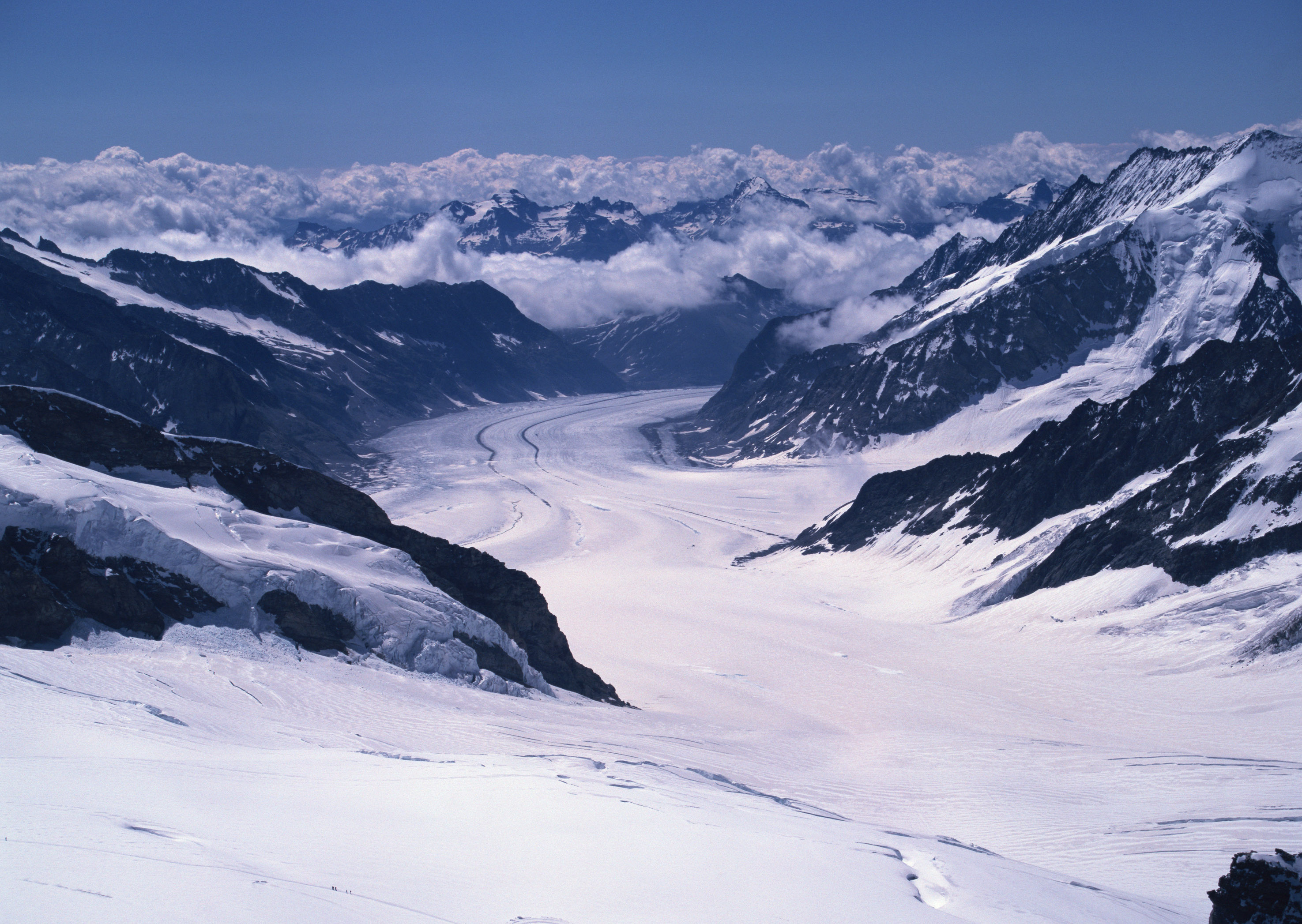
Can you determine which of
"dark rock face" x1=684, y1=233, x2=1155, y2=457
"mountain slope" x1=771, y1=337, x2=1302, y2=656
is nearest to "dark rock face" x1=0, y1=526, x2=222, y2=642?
"mountain slope" x1=771, y1=337, x2=1302, y2=656

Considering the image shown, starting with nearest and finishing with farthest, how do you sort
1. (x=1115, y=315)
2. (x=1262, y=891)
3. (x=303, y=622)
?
(x=1262, y=891) → (x=303, y=622) → (x=1115, y=315)

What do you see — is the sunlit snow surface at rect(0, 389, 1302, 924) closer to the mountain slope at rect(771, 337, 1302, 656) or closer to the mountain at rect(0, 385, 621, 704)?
the mountain at rect(0, 385, 621, 704)

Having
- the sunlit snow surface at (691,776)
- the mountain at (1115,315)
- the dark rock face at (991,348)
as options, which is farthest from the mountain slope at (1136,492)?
the dark rock face at (991,348)

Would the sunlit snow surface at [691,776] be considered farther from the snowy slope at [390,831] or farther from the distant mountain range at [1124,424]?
the distant mountain range at [1124,424]

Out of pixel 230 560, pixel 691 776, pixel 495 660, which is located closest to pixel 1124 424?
pixel 495 660

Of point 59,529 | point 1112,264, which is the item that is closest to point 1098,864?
point 59,529

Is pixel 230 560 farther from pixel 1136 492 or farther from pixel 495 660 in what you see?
pixel 1136 492
